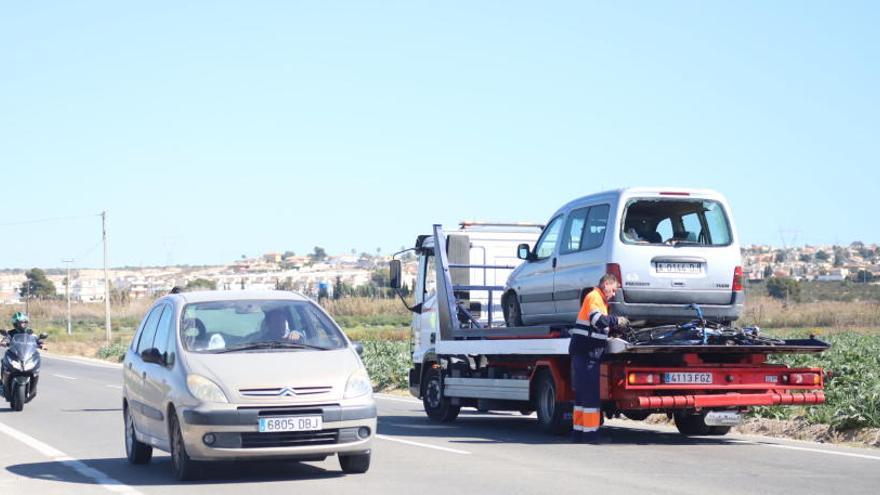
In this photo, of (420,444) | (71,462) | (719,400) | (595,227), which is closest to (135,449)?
(71,462)

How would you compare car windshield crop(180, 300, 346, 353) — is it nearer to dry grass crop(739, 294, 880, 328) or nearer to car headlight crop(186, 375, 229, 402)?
car headlight crop(186, 375, 229, 402)

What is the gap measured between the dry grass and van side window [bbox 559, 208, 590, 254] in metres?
38.7

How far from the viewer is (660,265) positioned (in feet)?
49.5

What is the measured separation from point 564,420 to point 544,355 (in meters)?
0.82

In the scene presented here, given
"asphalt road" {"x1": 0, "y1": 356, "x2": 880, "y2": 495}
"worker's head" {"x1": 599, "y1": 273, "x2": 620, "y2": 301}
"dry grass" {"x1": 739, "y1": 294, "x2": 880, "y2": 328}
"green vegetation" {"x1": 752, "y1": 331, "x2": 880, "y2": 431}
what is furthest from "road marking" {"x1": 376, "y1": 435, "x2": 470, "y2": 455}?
"dry grass" {"x1": 739, "y1": 294, "x2": 880, "y2": 328}

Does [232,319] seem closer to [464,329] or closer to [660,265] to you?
[660,265]

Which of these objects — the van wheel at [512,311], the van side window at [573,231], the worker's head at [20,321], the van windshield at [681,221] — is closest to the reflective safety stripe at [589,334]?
the van windshield at [681,221]

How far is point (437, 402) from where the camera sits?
63.7 feet

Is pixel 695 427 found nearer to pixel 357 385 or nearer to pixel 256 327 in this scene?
pixel 357 385

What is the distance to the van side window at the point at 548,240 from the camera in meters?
16.8

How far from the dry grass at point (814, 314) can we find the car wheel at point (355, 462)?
4367cm

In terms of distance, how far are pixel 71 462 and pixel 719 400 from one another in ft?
23.1

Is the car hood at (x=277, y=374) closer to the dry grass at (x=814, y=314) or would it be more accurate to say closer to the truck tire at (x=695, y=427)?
the truck tire at (x=695, y=427)

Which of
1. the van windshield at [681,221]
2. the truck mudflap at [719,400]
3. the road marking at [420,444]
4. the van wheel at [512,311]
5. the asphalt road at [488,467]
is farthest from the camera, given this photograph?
the van wheel at [512,311]
